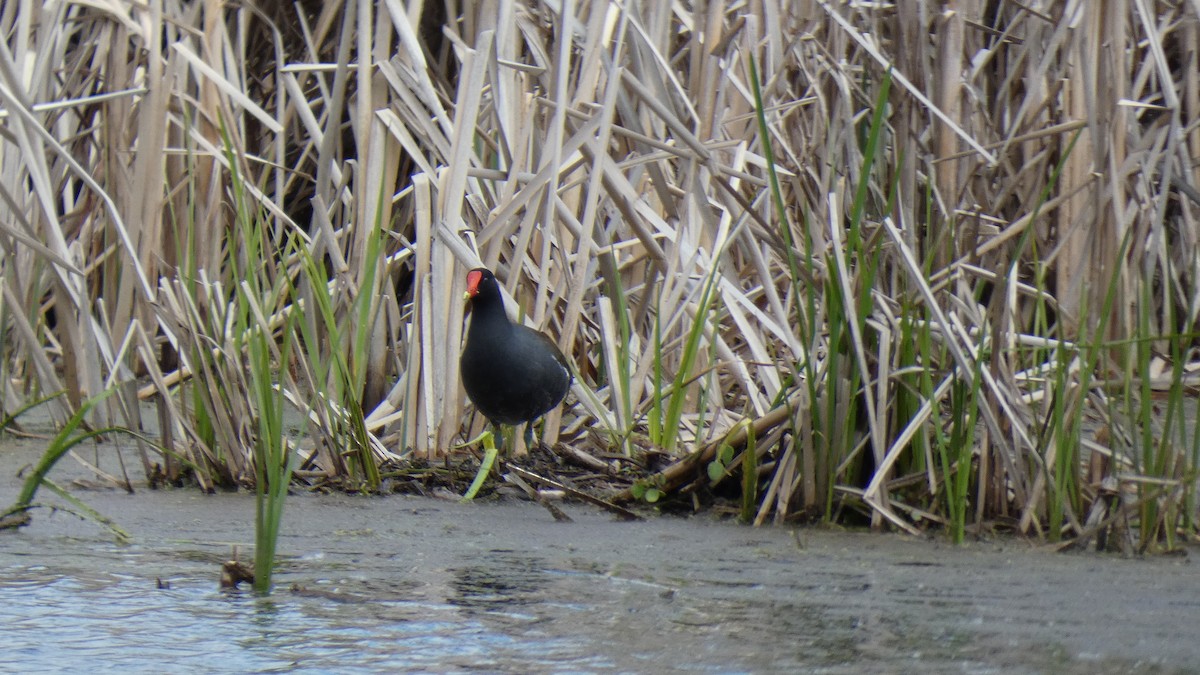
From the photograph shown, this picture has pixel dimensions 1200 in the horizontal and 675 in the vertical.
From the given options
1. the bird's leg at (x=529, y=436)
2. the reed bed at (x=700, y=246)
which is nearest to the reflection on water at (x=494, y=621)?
the reed bed at (x=700, y=246)

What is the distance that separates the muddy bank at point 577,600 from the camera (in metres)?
2.04

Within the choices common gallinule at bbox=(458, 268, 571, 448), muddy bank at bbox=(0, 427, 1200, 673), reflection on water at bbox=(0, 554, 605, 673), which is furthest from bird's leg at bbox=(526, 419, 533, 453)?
reflection on water at bbox=(0, 554, 605, 673)

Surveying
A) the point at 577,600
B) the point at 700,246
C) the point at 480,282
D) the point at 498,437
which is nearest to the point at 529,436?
the point at 498,437

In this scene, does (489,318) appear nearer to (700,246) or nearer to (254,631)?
(700,246)

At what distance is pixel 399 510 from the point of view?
3146mm

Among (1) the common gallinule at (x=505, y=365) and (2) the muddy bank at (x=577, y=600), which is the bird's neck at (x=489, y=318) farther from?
(2) the muddy bank at (x=577, y=600)

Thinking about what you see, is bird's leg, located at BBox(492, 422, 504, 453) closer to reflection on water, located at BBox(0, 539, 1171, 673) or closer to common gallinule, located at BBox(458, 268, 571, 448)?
common gallinule, located at BBox(458, 268, 571, 448)

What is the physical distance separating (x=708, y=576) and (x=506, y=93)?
169cm

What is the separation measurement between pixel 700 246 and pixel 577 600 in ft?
A: 5.34

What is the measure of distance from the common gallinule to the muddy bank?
55 centimetres

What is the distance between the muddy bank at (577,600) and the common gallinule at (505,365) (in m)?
0.55

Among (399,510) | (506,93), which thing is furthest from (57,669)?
(506,93)

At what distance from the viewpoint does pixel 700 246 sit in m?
3.83

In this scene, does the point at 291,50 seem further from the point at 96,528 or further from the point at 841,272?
the point at 841,272
